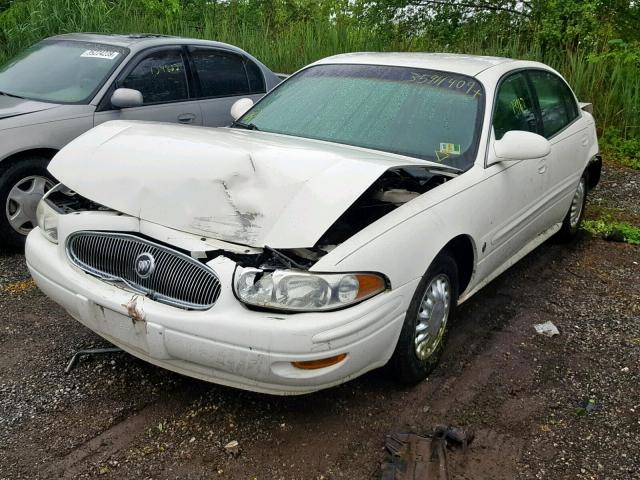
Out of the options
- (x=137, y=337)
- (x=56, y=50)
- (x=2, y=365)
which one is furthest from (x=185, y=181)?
(x=56, y=50)

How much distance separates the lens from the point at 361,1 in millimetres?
12289

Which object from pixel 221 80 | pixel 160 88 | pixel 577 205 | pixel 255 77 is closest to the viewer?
pixel 577 205

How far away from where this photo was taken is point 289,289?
8.88ft

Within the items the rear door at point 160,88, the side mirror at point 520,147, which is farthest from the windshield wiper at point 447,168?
the rear door at point 160,88

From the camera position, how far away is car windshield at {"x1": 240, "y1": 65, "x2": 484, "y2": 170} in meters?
3.88

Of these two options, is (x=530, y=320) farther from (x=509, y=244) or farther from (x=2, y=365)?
(x=2, y=365)

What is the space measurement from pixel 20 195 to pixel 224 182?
8.75ft

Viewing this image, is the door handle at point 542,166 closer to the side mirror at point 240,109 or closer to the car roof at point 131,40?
the side mirror at point 240,109

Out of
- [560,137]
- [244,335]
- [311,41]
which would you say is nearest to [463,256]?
[244,335]

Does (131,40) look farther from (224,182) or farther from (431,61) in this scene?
(224,182)

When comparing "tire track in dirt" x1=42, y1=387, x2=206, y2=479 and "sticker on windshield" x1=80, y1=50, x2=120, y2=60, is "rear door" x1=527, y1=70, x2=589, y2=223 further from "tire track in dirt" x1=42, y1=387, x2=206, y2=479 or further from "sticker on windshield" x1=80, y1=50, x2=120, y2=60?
"sticker on windshield" x1=80, y1=50, x2=120, y2=60

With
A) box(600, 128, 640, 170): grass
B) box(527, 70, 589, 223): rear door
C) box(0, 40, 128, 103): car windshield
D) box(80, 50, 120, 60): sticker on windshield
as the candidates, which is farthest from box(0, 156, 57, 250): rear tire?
box(600, 128, 640, 170): grass

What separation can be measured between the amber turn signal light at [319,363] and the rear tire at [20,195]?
3.18 meters

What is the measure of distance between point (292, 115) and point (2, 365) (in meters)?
2.23
